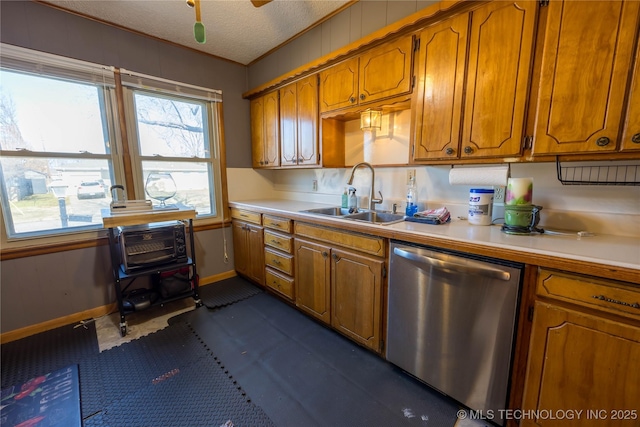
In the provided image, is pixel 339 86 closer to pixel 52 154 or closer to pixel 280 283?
pixel 280 283

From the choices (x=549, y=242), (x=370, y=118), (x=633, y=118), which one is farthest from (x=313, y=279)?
(x=633, y=118)

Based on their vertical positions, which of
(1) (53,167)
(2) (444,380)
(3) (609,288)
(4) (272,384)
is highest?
(1) (53,167)

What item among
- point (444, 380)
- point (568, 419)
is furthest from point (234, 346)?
point (568, 419)

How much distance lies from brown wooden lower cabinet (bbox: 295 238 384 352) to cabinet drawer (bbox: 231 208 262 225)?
615mm

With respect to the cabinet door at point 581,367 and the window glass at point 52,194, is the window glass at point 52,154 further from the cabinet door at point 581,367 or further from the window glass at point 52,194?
the cabinet door at point 581,367

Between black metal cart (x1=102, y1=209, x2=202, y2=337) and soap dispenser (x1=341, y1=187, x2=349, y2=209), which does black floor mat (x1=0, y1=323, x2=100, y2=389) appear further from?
soap dispenser (x1=341, y1=187, x2=349, y2=209)

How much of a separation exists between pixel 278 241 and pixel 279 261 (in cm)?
19

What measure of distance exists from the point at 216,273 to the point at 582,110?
327 centimetres

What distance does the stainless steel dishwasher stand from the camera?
3.76ft

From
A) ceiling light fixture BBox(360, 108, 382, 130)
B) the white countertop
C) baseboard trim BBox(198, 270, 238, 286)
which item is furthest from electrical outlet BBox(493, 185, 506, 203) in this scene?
baseboard trim BBox(198, 270, 238, 286)

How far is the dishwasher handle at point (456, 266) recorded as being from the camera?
113 cm

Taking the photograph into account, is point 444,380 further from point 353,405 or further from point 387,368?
point 353,405

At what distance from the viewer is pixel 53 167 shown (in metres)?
2.07

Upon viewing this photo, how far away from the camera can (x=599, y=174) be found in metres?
1.31
